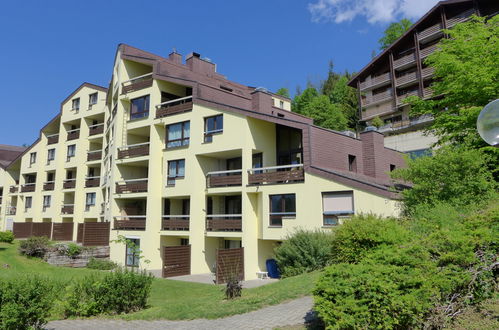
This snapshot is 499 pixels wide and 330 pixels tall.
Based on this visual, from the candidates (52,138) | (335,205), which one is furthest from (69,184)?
(335,205)

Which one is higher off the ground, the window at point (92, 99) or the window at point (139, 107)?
the window at point (92, 99)

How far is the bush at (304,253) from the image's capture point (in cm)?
1809

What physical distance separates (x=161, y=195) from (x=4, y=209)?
36729 mm

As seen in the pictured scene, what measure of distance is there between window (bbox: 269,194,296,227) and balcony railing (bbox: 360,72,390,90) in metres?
35.1

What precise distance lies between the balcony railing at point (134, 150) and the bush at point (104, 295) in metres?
17.6

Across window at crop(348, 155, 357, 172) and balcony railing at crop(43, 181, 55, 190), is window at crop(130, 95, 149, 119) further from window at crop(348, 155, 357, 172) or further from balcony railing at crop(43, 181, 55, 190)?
balcony railing at crop(43, 181, 55, 190)

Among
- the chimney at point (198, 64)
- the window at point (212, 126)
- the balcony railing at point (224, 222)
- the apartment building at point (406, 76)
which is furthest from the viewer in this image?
the apartment building at point (406, 76)

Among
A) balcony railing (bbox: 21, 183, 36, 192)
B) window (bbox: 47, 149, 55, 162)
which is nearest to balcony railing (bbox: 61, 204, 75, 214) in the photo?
window (bbox: 47, 149, 55, 162)

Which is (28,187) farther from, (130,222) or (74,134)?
(130,222)

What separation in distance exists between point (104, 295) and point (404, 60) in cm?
4687

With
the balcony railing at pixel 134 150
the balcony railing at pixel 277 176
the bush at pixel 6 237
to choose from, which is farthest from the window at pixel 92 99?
the balcony railing at pixel 277 176

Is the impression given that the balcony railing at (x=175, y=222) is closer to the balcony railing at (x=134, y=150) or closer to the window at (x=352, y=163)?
the balcony railing at (x=134, y=150)

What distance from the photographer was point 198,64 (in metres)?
33.0

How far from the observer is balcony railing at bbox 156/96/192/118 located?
27406 mm
